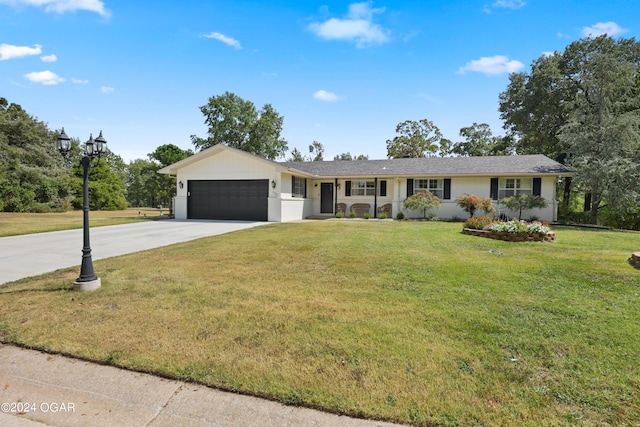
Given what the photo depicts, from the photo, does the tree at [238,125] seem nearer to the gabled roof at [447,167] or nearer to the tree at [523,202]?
the gabled roof at [447,167]

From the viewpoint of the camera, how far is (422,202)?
1728 cm

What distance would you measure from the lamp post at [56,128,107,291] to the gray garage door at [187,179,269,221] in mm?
11961

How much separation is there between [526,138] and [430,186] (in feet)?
49.0

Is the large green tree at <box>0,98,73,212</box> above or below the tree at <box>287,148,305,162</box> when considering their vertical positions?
below

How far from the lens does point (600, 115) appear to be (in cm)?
1619

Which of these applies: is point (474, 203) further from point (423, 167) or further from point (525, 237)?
point (525, 237)

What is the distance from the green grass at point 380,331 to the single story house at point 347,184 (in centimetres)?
1126

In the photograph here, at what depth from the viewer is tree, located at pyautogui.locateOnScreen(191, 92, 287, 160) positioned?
36062 mm

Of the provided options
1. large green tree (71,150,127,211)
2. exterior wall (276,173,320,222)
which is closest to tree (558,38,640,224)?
exterior wall (276,173,320,222)

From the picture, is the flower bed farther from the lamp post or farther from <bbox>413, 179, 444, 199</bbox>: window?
the lamp post

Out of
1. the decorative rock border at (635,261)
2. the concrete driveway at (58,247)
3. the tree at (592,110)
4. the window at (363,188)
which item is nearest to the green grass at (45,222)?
the concrete driveway at (58,247)

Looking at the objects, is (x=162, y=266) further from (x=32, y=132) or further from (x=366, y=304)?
(x=32, y=132)

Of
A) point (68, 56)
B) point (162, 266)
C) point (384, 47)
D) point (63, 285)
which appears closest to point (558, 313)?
point (162, 266)

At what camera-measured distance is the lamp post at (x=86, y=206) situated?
486 cm
